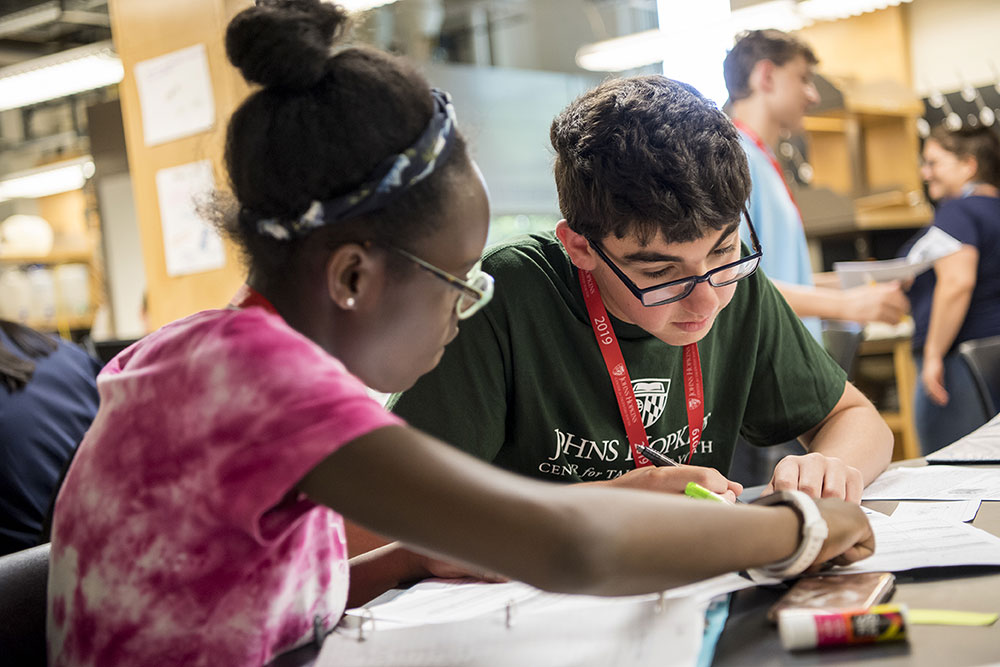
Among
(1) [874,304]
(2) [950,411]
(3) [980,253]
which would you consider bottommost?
(2) [950,411]

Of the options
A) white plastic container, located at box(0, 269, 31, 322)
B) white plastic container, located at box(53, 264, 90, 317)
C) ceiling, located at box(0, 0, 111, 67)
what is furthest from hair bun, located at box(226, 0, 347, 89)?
ceiling, located at box(0, 0, 111, 67)

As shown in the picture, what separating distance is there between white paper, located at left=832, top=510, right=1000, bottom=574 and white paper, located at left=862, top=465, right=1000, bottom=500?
0.19m

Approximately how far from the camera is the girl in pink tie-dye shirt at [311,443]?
713 millimetres

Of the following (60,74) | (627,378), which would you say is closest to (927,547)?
(627,378)

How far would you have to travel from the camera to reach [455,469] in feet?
2.35

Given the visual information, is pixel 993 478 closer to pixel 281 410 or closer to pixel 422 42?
pixel 281 410

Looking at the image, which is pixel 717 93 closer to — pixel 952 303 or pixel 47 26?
pixel 952 303

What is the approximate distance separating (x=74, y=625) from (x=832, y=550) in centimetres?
68

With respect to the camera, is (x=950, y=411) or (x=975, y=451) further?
(x=950, y=411)

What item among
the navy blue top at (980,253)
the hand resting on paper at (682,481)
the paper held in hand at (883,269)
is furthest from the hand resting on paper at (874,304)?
the hand resting on paper at (682,481)

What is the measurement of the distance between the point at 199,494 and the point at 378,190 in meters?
0.30

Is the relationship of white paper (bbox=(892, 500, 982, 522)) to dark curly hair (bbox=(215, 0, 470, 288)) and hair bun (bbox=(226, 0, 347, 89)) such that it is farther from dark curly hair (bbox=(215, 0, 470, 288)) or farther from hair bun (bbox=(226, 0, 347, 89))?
hair bun (bbox=(226, 0, 347, 89))

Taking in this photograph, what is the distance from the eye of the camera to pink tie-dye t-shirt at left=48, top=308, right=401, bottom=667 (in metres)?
0.72

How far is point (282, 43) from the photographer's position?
87cm
